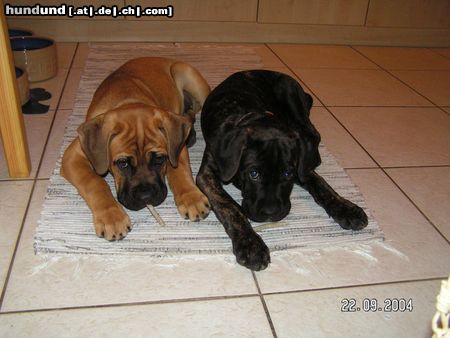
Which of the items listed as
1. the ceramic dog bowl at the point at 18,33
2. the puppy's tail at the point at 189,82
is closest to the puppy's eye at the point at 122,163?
the puppy's tail at the point at 189,82

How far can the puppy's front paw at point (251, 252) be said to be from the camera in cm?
220

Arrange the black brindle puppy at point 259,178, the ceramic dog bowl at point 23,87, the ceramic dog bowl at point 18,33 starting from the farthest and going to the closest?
the ceramic dog bowl at point 18,33 < the ceramic dog bowl at point 23,87 < the black brindle puppy at point 259,178

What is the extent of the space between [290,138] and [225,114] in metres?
0.68

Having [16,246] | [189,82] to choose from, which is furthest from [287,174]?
[189,82]

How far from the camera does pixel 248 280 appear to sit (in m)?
2.16

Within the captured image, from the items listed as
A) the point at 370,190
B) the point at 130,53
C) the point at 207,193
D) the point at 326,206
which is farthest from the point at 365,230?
the point at 130,53

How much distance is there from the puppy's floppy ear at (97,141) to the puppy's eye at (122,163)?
6 cm

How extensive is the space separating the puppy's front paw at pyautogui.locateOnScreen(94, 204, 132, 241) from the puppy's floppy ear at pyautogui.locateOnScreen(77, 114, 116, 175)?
214 millimetres

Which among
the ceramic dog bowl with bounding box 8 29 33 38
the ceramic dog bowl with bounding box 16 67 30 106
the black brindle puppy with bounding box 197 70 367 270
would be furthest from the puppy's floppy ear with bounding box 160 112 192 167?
the ceramic dog bowl with bounding box 8 29 33 38

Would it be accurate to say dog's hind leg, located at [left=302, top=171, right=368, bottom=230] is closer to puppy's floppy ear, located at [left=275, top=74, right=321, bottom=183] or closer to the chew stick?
puppy's floppy ear, located at [left=275, top=74, right=321, bottom=183]

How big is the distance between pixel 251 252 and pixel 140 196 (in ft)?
2.01

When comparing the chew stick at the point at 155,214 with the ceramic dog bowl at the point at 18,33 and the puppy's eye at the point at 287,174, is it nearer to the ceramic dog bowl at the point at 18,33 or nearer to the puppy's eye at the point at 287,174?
the puppy's eye at the point at 287,174

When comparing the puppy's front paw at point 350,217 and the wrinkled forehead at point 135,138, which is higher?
the wrinkled forehead at point 135,138

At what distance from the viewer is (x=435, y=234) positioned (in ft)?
8.29
